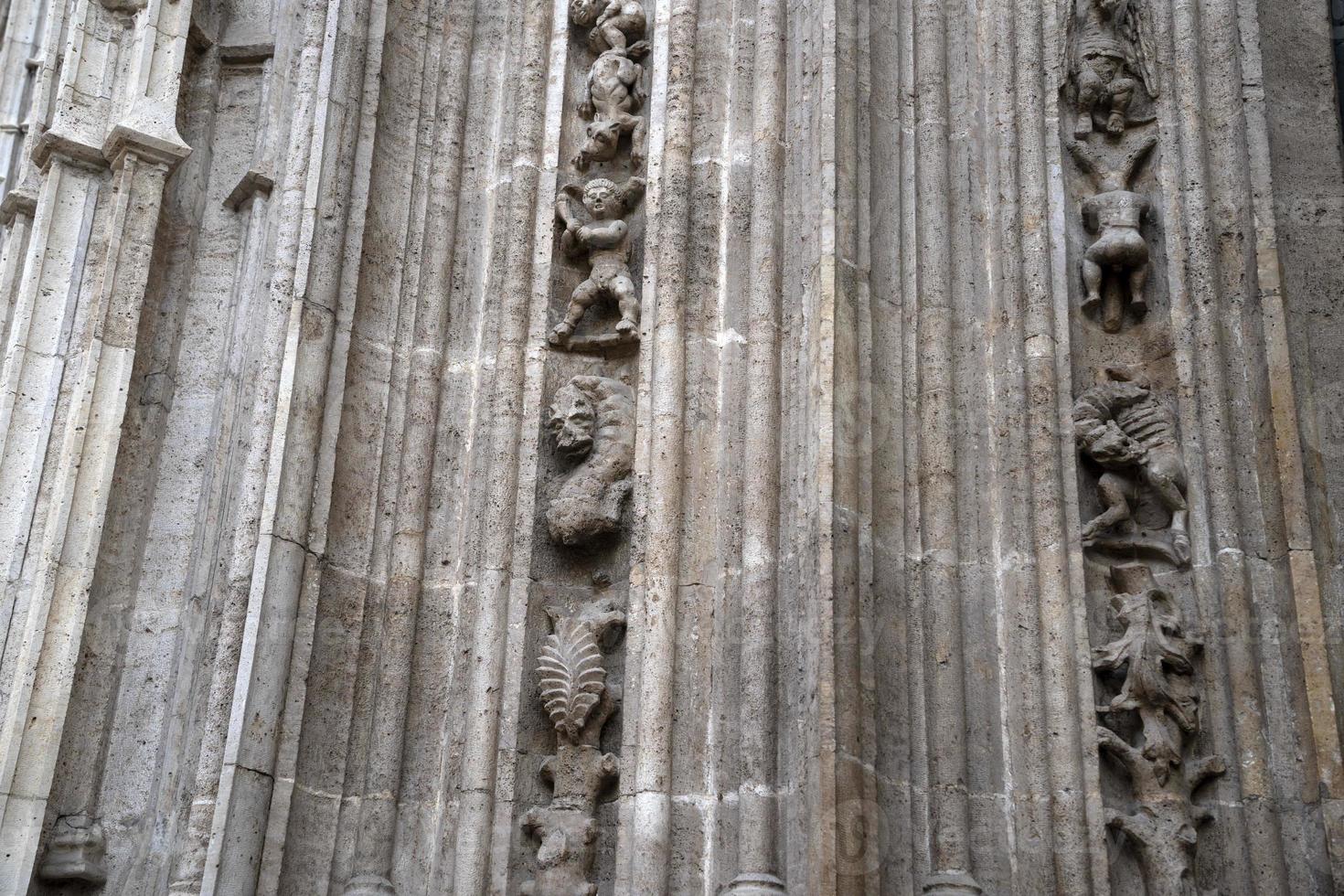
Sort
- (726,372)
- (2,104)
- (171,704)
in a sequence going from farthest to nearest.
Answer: (2,104) → (171,704) → (726,372)

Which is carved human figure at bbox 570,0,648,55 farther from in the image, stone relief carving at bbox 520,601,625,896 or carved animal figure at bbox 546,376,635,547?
stone relief carving at bbox 520,601,625,896

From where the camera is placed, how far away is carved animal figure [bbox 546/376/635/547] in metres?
6.39

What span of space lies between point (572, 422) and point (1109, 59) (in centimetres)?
239

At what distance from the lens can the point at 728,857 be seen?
572 cm

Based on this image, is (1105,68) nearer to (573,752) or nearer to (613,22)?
(613,22)

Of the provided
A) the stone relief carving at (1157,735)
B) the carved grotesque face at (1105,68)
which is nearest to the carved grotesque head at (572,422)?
the stone relief carving at (1157,735)

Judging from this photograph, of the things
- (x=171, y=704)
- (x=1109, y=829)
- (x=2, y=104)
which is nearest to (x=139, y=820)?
(x=171, y=704)

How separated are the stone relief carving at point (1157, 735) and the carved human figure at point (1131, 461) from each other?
0.20 m

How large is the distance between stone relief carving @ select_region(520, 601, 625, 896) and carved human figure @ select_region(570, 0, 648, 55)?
7.71ft

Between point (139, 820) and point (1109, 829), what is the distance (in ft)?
11.6

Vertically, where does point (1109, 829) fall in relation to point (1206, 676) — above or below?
below

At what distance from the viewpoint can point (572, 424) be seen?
6.56 metres

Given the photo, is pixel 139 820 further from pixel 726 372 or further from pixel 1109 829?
pixel 1109 829

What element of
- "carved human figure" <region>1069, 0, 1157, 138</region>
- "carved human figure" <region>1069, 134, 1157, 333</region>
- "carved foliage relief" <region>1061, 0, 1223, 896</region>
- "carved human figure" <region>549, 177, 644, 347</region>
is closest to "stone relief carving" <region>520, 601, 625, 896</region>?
"carved human figure" <region>549, 177, 644, 347</region>
